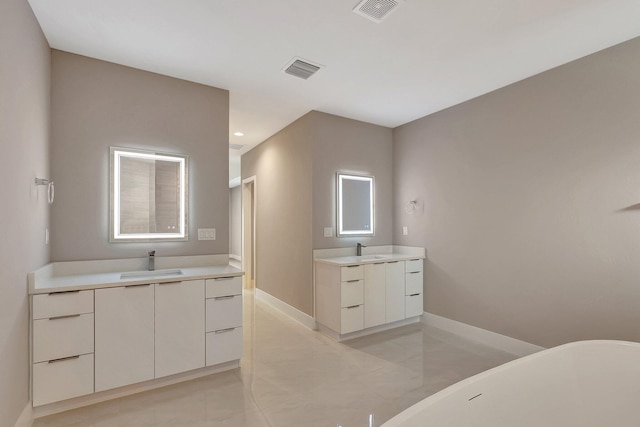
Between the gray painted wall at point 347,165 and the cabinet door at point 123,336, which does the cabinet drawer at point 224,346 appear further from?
the gray painted wall at point 347,165

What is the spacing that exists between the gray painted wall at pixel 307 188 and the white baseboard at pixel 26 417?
8.13 ft

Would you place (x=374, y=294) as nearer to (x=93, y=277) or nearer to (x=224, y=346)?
(x=224, y=346)

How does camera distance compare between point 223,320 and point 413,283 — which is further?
point 413,283

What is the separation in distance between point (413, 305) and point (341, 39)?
10.1 feet

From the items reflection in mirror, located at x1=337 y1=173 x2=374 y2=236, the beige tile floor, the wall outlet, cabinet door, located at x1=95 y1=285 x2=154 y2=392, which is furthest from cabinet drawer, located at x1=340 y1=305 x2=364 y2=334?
cabinet door, located at x1=95 y1=285 x2=154 y2=392

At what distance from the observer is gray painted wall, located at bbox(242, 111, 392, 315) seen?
370cm

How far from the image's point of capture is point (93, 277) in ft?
7.50

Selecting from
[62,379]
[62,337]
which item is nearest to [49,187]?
[62,337]

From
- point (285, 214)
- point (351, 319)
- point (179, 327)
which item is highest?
point (285, 214)

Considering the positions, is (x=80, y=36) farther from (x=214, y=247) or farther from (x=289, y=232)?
(x=289, y=232)

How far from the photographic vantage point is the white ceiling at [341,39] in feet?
6.39

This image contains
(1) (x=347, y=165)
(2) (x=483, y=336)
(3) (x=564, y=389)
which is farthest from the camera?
(1) (x=347, y=165)

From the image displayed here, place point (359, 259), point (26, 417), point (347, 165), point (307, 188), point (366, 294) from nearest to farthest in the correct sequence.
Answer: point (26, 417) < point (366, 294) < point (359, 259) < point (307, 188) < point (347, 165)

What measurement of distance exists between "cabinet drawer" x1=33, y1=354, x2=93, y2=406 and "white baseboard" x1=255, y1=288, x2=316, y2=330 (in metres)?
2.19
